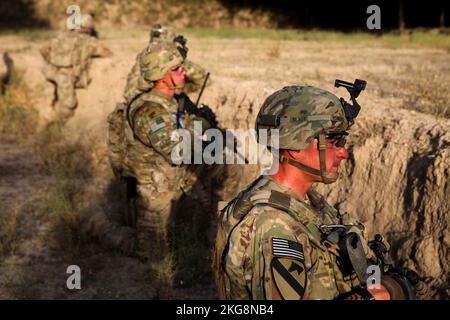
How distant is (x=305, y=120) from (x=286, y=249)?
2.02 feet

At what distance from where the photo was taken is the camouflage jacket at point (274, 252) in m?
2.45

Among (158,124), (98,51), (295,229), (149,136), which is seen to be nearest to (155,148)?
(149,136)

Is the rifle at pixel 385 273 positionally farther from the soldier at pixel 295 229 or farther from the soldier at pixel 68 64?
the soldier at pixel 68 64

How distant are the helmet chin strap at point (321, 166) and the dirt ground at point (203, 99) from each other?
1840 millimetres

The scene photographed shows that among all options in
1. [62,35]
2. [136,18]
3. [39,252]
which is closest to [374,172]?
[39,252]

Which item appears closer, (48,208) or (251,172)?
(251,172)

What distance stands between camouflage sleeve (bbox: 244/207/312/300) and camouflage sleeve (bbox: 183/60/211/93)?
16.0 ft

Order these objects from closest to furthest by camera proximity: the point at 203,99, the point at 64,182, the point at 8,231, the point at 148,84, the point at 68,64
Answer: the point at 148,84 < the point at 8,231 < the point at 203,99 < the point at 64,182 < the point at 68,64

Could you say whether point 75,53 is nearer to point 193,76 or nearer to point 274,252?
point 193,76

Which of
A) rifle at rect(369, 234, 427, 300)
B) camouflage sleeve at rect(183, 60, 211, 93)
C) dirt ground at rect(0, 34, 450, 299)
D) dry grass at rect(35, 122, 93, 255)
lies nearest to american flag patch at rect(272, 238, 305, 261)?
rifle at rect(369, 234, 427, 300)

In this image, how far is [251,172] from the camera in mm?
6539

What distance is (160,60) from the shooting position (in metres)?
5.88

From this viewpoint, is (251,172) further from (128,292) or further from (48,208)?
(48,208)

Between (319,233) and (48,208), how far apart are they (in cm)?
568
